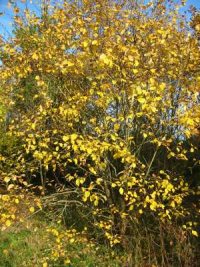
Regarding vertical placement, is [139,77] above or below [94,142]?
above

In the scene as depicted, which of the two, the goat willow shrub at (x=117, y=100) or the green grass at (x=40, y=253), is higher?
the goat willow shrub at (x=117, y=100)

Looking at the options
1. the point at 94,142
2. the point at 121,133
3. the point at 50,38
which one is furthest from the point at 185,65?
the point at 50,38

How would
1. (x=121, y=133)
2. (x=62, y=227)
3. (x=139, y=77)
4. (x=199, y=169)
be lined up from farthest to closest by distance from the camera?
(x=199, y=169), (x=62, y=227), (x=121, y=133), (x=139, y=77)

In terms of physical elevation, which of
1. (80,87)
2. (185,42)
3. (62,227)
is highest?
(185,42)

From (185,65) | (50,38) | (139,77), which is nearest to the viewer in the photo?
(139,77)

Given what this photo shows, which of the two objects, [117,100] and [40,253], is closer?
[117,100]

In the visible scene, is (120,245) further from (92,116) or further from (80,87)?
(80,87)

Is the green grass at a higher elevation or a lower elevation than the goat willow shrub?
lower

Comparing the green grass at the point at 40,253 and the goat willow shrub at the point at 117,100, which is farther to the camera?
the green grass at the point at 40,253

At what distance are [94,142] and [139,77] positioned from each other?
1354mm

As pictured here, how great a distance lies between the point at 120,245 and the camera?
7.52 metres

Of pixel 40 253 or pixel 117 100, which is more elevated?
pixel 117 100

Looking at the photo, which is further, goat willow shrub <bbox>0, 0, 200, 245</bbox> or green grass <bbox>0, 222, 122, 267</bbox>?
green grass <bbox>0, 222, 122, 267</bbox>

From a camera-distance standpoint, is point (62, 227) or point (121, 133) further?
point (62, 227)
